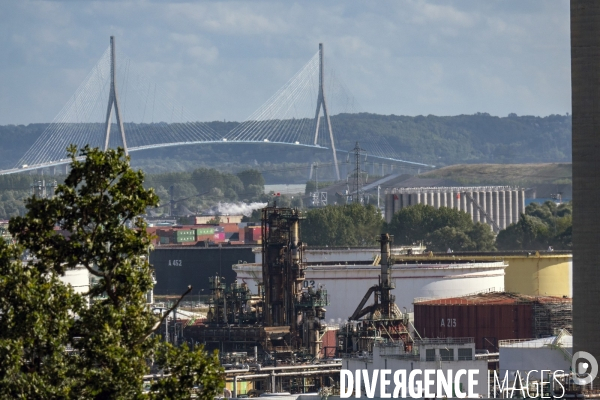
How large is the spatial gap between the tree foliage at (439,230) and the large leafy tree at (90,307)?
277 ft

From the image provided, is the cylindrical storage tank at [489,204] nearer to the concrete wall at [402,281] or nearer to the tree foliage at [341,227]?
the tree foliage at [341,227]

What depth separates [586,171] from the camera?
33.3 m

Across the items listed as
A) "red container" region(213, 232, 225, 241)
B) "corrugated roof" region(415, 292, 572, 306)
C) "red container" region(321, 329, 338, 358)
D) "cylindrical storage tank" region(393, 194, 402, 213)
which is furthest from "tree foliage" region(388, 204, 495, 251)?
"red container" region(321, 329, 338, 358)

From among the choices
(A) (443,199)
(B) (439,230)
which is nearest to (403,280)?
(B) (439,230)

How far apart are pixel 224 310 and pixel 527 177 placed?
486 feet

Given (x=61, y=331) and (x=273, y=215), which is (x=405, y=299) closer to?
(x=273, y=215)

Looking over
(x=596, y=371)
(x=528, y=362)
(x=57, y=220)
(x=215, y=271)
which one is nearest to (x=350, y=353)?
(x=528, y=362)

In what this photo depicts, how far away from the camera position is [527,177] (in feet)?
632

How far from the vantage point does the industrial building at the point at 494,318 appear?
47.7 m

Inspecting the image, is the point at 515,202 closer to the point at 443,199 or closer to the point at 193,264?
the point at 443,199

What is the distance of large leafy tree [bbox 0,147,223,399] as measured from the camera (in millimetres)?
14469

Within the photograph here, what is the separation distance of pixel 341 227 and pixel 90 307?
9085cm

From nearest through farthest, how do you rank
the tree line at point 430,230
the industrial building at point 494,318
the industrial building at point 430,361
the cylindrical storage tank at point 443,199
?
the industrial building at point 430,361 → the industrial building at point 494,318 → the tree line at point 430,230 → the cylindrical storage tank at point 443,199

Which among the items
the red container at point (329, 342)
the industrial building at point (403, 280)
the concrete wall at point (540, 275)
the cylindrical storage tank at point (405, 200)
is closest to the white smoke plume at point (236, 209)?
the cylindrical storage tank at point (405, 200)
